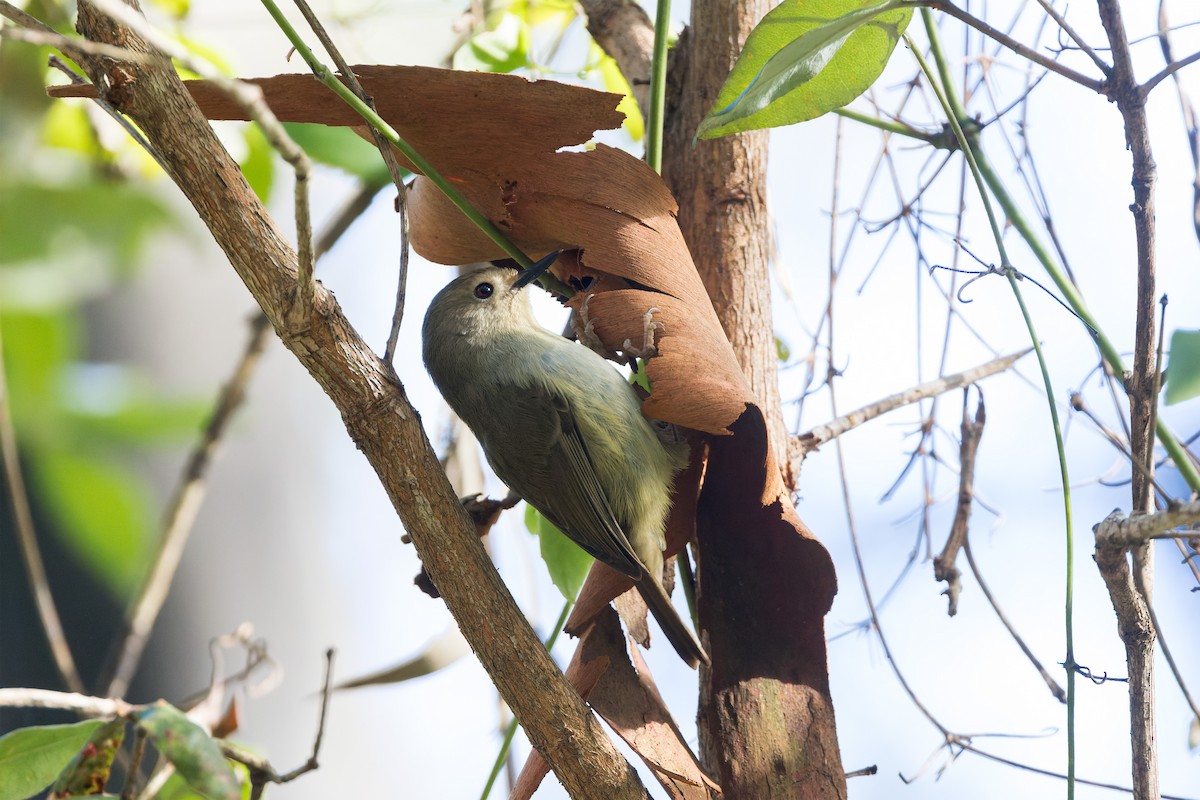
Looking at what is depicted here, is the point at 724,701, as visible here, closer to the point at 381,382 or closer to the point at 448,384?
the point at 381,382

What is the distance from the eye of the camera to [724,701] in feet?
4.37

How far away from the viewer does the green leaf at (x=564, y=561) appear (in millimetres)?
1688

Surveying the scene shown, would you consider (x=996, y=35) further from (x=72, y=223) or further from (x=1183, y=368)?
(x=72, y=223)

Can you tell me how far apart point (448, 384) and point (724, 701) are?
3.58ft

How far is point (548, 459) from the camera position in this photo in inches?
77.0

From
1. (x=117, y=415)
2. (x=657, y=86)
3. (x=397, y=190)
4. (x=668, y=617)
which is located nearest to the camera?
(x=397, y=190)

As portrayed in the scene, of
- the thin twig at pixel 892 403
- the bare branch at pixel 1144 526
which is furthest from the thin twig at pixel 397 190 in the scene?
the bare branch at pixel 1144 526

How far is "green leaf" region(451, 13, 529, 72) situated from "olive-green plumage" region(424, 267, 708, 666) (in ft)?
1.44

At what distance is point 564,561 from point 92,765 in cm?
86

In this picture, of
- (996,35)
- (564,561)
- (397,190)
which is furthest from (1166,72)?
(564,561)

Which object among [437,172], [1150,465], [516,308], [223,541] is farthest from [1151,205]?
[223,541]

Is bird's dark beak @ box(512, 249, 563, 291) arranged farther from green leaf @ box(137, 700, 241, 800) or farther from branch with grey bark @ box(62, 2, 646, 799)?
green leaf @ box(137, 700, 241, 800)

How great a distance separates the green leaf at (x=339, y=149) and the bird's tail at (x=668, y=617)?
87 cm

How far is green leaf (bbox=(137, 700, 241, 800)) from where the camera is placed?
32.5 inches
